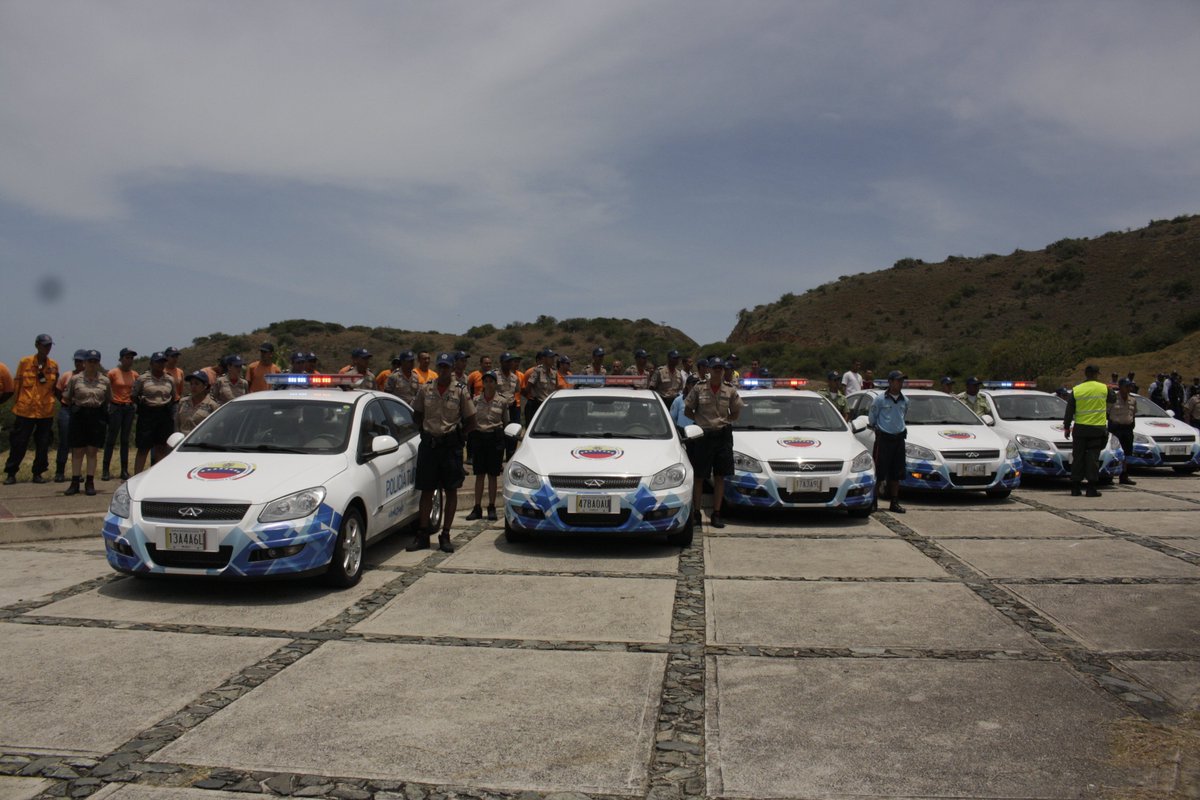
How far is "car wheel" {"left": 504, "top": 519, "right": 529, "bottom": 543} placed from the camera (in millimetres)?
8866

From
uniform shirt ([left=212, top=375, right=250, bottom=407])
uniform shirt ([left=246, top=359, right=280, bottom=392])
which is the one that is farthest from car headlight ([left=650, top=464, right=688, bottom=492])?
uniform shirt ([left=246, top=359, right=280, bottom=392])

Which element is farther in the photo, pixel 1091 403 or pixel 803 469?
pixel 1091 403

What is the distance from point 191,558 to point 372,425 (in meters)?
2.27

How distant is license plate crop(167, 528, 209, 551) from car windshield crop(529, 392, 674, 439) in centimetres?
382

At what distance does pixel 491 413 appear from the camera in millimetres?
10297

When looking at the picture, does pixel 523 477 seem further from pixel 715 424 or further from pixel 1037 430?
pixel 1037 430

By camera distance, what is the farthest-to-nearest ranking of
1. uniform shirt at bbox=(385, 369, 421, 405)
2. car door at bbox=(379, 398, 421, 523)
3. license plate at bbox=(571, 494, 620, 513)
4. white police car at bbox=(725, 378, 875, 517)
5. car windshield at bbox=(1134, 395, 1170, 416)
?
car windshield at bbox=(1134, 395, 1170, 416) < uniform shirt at bbox=(385, 369, 421, 405) < white police car at bbox=(725, 378, 875, 517) < car door at bbox=(379, 398, 421, 523) < license plate at bbox=(571, 494, 620, 513)

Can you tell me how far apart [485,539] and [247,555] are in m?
3.23

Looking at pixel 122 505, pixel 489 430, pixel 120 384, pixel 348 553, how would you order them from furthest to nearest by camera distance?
pixel 120 384 < pixel 489 430 < pixel 348 553 < pixel 122 505

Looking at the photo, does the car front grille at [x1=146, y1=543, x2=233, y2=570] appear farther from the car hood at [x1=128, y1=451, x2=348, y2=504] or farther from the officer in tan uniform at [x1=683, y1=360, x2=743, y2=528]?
the officer in tan uniform at [x1=683, y1=360, x2=743, y2=528]

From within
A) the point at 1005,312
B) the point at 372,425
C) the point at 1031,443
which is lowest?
the point at 372,425

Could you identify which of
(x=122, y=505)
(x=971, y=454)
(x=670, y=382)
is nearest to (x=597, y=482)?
(x=122, y=505)

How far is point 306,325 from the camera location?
61.5 m

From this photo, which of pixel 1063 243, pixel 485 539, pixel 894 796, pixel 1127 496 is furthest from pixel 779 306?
pixel 894 796
